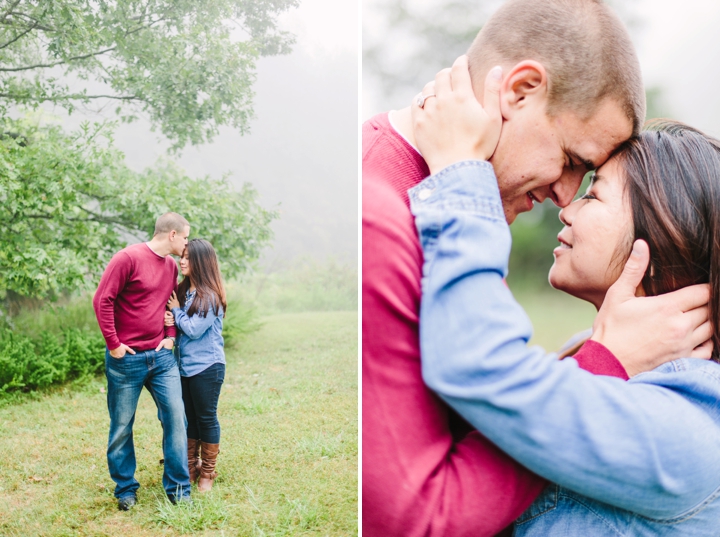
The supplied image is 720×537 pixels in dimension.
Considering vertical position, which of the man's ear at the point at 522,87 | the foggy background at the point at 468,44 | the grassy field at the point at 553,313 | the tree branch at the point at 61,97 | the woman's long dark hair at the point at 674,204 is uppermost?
the foggy background at the point at 468,44

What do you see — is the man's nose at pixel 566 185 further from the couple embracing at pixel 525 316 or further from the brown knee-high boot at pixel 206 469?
the brown knee-high boot at pixel 206 469

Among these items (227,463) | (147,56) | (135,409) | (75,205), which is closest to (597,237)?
(227,463)

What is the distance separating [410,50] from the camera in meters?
1.72

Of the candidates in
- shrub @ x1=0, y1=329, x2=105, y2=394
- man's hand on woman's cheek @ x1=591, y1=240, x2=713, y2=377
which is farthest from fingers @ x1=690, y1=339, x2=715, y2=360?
shrub @ x1=0, y1=329, x2=105, y2=394

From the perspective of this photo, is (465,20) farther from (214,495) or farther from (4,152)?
(214,495)

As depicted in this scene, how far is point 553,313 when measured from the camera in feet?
7.35

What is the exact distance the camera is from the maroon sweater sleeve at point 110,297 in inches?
73.4

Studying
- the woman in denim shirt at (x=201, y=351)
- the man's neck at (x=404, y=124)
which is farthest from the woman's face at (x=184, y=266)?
the man's neck at (x=404, y=124)

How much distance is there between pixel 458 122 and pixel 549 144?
22 cm

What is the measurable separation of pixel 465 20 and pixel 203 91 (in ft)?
3.36

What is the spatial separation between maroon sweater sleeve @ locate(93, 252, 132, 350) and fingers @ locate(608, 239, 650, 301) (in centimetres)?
154

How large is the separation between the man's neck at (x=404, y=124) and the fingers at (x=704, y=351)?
29.3 inches

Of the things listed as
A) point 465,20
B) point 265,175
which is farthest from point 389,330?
point 265,175

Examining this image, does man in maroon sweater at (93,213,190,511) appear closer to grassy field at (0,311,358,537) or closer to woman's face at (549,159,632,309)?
grassy field at (0,311,358,537)
